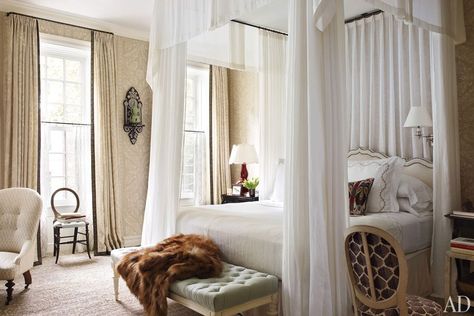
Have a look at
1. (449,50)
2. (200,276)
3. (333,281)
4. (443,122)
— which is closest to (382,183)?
(443,122)

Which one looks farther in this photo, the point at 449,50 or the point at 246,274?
the point at 449,50

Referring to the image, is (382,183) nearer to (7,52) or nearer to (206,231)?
(206,231)

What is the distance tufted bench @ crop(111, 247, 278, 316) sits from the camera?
7.55 feet

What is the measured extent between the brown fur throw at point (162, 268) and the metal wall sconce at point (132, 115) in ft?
9.91

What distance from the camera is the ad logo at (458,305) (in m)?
2.90

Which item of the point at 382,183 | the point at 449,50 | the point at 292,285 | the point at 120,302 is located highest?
the point at 449,50

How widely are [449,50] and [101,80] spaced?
4048 mm

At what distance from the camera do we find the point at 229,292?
2326 mm

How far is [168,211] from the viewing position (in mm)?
3539

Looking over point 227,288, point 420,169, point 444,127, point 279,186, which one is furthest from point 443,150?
point 227,288

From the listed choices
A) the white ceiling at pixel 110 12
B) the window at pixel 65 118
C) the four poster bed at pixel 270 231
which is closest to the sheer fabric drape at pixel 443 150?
the four poster bed at pixel 270 231

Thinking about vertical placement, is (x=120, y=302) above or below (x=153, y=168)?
below

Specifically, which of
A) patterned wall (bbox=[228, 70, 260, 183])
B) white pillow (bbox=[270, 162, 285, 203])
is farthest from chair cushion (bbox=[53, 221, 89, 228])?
patterned wall (bbox=[228, 70, 260, 183])

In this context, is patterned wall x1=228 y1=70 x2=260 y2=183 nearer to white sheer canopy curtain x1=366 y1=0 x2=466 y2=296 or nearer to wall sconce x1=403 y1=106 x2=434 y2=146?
wall sconce x1=403 y1=106 x2=434 y2=146
